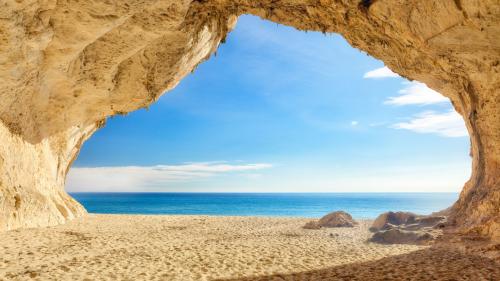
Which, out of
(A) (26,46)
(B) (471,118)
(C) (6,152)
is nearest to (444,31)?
(B) (471,118)

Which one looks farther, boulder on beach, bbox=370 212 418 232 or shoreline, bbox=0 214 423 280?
boulder on beach, bbox=370 212 418 232

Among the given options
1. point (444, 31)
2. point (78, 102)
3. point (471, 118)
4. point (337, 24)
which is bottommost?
point (471, 118)

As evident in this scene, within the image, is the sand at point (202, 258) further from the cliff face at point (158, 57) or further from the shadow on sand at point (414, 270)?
the cliff face at point (158, 57)

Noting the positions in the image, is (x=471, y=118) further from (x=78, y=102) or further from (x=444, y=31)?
(x=78, y=102)

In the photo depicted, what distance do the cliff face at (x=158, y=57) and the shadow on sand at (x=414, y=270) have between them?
2344 millimetres

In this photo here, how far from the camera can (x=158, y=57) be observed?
13.1 meters

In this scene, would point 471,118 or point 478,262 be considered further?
point 471,118

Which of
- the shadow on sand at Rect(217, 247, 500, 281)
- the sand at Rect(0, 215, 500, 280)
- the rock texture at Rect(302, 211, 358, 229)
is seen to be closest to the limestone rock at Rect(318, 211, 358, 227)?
the rock texture at Rect(302, 211, 358, 229)

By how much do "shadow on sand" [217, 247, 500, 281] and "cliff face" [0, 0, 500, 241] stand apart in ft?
7.69

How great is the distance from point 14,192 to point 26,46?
6.47 meters

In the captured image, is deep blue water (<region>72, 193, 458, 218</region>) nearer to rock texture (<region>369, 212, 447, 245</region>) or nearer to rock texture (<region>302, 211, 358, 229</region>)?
rock texture (<region>302, 211, 358, 229</region>)

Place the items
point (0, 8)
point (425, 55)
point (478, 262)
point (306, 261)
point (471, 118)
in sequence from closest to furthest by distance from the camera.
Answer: point (0, 8) → point (478, 262) → point (306, 261) → point (425, 55) → point (471, 118)

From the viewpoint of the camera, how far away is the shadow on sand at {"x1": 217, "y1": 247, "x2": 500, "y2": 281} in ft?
23.7

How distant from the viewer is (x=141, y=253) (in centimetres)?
963
